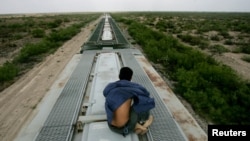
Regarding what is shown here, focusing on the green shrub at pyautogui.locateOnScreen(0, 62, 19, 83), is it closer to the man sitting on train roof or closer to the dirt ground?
the dirt ground

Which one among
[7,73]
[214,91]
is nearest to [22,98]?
[7,73]

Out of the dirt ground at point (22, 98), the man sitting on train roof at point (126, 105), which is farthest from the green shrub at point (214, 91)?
the dirt ground at point (22, 98)

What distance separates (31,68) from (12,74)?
1410mm

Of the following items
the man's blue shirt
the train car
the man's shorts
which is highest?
the man's blue shirt

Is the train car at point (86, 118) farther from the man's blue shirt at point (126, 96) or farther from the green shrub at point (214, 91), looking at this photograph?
the green shrub at point (214, 91)

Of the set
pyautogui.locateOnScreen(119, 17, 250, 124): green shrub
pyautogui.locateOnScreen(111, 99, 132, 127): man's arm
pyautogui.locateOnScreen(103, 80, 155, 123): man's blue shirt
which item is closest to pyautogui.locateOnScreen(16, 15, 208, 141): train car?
pyautogui.locateOnScreen(111, 99, 132, 127): man's arm

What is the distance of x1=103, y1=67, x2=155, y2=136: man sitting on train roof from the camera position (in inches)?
140

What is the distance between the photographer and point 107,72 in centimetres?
723

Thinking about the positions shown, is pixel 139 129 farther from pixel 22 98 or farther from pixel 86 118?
pixel 22 98

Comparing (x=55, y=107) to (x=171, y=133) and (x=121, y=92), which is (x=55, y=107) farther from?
(x=171, y=133)

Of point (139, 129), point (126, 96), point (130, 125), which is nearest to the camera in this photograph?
point (126, 96)

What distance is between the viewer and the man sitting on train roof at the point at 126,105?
3555mm

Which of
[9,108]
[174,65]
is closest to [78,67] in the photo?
[9,108]

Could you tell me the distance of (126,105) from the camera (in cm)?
356
